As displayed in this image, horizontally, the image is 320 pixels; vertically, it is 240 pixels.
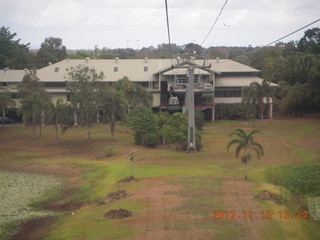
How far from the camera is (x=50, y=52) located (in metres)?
109

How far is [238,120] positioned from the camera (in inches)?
2584

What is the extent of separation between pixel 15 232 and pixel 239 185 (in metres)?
12.8

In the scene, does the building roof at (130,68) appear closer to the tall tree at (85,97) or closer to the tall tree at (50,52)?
the tall tree at (85,97)

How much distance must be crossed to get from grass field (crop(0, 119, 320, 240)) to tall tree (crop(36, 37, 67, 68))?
45431 mm

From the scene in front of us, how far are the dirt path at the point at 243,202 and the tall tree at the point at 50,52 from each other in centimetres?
7792

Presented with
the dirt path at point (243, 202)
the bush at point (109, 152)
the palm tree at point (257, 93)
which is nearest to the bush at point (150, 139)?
the bush at point (109, 152)

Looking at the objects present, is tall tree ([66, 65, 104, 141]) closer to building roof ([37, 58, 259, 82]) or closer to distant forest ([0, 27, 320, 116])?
distant forest ([0, 27, 320, 116])

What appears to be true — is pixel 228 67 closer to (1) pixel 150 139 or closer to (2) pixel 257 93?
(2) pixel 257 93

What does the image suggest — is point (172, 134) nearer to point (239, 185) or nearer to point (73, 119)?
point (73, 119)

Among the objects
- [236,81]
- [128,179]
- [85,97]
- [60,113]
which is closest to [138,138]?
[85,97]

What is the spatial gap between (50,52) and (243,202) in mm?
94417
